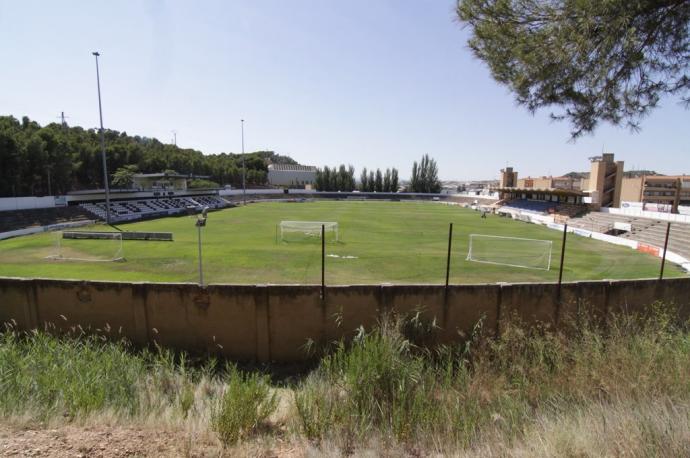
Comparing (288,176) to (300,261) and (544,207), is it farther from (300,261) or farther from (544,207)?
(300,261)

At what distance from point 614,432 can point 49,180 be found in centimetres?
6118

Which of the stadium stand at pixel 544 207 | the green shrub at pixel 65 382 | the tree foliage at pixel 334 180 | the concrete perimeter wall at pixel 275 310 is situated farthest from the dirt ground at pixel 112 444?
the tree foliage at pixel 334 180

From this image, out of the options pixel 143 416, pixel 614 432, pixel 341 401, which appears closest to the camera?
pixel 614 432

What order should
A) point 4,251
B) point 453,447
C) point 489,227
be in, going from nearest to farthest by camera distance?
point 453,447 < point 4,251 < point 489,227

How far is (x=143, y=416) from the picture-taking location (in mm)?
4801

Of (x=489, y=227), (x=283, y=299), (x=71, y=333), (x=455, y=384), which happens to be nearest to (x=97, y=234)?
(x=71, y=333)

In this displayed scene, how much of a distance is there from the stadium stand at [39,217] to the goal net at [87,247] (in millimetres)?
8838

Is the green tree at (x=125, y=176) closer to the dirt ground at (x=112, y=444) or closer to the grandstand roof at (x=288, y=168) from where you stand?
the grandstand roof at (x=288, y=168)

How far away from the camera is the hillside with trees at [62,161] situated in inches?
1633

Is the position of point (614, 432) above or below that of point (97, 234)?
above

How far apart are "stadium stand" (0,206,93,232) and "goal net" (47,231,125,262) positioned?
8838 mm

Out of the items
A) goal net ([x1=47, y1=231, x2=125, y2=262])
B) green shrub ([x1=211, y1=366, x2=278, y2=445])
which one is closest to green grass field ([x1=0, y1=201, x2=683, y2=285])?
goal net ([x1=47, y1=231, x2=125, y2=262])

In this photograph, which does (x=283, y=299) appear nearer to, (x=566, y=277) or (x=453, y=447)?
(x=453, y=447)

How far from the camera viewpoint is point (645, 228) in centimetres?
3406
